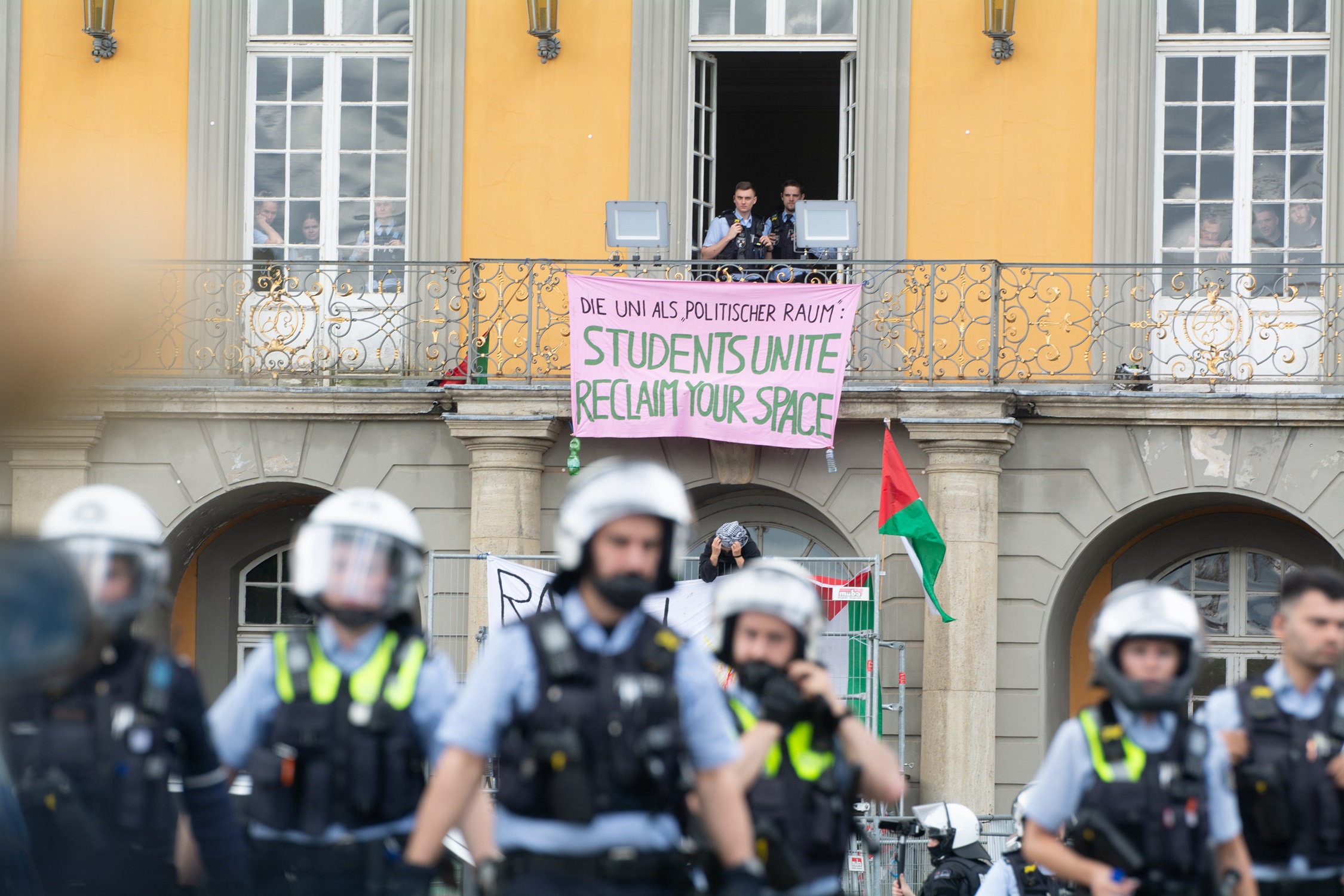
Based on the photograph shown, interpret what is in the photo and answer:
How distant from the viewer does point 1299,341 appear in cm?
1473

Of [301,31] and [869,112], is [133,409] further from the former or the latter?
[301,31]

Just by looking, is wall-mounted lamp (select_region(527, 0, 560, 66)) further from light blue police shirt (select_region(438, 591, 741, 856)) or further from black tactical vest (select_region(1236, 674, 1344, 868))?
light blue police shirt (select_region(438, 591, 741, 856))

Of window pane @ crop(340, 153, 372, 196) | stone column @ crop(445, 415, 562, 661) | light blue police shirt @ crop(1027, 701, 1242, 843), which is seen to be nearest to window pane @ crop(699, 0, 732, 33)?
window pane @ crop(340, 153, 372, 196)

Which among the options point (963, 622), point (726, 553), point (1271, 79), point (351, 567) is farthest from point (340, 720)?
point (1271, 79)

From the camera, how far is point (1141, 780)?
509cm

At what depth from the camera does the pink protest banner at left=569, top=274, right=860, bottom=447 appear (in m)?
14.0

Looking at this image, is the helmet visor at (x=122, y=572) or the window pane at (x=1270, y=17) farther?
the window pane at (x=1270, y=17)

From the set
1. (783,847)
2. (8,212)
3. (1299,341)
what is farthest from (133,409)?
(1299,341)

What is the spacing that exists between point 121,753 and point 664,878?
1.54 meters

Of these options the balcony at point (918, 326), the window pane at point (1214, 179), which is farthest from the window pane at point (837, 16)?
the window pane at point (1214, 179)

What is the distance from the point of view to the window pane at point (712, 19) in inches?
617

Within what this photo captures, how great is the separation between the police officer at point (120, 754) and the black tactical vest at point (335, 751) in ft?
0.57

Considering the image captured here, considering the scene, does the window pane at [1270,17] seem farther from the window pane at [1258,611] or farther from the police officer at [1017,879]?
the police officer at [1017,879]

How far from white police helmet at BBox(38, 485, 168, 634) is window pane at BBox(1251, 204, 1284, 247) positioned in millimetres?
12311
